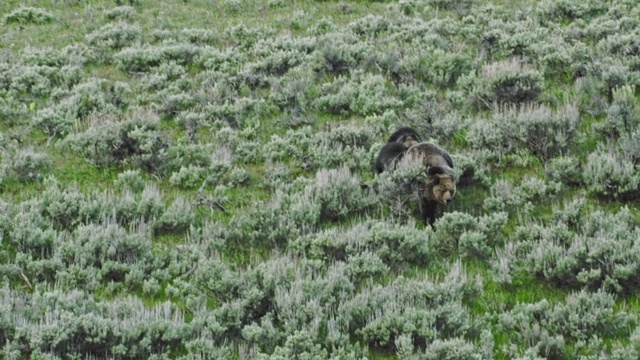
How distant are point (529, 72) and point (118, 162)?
662 cm

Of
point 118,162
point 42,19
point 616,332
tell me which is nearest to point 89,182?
point 118,162

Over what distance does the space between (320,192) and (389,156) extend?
1.18 metres

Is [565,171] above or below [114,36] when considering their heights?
below

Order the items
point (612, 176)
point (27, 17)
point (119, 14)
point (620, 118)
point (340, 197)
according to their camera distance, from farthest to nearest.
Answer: point (119, 14)
point (27, 17)
point (620, 118)
point (340, 197)
point (612, 176)

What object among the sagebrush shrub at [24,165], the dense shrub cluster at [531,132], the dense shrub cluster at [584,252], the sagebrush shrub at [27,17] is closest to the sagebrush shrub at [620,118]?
the dense shrub cluster at [531,132]

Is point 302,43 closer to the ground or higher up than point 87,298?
higher up

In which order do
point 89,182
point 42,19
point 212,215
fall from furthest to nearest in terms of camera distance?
point 42,19, point 89,182, point 212,215

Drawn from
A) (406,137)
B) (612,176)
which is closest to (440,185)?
(406,137)

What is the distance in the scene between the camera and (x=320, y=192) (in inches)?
341

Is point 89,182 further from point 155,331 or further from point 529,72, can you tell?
point 529,72

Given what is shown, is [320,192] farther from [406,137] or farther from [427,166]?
[406,137]

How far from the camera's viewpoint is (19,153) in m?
9.72

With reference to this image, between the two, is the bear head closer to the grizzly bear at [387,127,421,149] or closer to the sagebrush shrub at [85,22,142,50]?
the grizzly bear at [387,127,421,149]

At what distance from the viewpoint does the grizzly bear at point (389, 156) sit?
912cm
